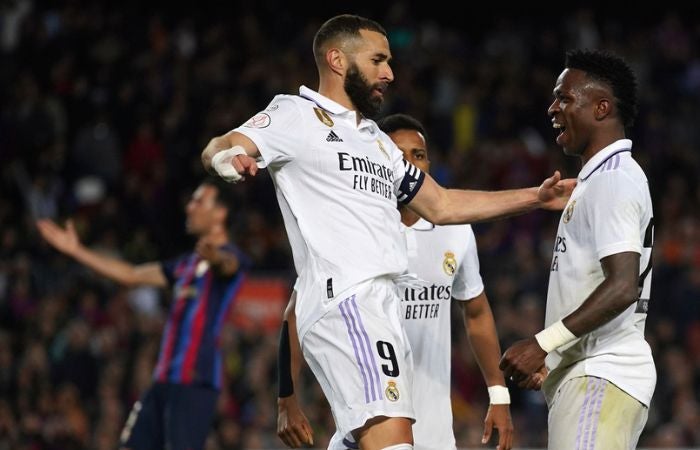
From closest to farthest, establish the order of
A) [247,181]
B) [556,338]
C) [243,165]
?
[243,165], [556,338], [247,181]

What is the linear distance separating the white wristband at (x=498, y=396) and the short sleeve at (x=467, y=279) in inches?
18.7

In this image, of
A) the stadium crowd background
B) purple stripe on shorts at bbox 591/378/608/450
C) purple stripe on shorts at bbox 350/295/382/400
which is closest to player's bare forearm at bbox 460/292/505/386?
purple stripe on shorts at bbox 591/378/608/450

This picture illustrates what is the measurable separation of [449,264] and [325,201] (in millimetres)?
1225

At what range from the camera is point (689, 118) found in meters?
15.1

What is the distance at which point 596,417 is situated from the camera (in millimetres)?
4719

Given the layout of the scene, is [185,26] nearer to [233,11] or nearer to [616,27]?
[233,11]

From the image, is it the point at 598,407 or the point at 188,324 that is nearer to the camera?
the point at 598,407

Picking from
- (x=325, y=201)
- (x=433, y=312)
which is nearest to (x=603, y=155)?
(x=325, y=201)

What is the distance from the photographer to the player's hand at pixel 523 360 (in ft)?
15.1

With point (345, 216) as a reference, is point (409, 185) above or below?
above

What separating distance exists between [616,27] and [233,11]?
17.7 feet

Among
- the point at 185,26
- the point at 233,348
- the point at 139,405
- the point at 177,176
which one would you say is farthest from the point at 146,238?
the point at 139,405

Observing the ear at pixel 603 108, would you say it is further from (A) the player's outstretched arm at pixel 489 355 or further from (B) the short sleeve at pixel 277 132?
(A) the player's outstretched arm at pixel 489 355

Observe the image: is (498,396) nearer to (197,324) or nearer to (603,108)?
(603,108)
